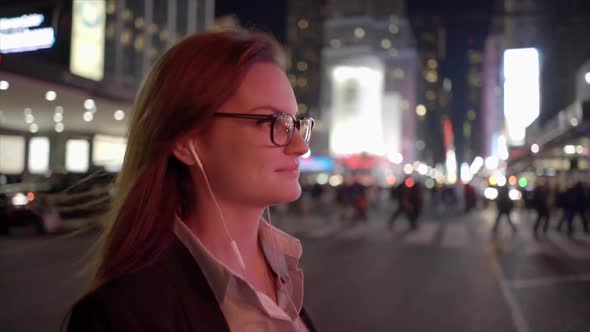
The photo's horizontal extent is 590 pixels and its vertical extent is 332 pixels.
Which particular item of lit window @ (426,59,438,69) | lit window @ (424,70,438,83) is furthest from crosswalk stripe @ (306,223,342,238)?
lit window @ (424,70,438,83)

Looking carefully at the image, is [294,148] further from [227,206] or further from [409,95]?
[409,95]

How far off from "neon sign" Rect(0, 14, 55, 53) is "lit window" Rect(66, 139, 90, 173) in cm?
2033

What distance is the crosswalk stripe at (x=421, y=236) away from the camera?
13.7 meters

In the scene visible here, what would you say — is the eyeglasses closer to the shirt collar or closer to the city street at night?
the city street at night

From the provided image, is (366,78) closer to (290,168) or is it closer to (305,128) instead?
(305,128)

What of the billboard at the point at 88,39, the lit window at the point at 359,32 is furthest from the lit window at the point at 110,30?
the lit window at the point at 359,32

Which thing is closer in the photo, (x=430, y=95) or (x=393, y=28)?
(x=393, y=28)

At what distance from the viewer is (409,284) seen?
768 cm

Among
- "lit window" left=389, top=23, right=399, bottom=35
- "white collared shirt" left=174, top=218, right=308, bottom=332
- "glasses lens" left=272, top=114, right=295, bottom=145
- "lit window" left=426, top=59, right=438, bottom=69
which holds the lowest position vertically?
"white collared shirt" left=174, top=218, right=308, bottom=332

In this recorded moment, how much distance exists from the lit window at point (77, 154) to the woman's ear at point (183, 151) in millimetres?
33631

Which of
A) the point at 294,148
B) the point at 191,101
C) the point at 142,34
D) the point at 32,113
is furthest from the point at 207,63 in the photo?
the point at 142,34

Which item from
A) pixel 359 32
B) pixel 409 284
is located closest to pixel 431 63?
pixel 359 32

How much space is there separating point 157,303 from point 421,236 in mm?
15066

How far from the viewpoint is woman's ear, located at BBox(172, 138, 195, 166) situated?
1.24m
